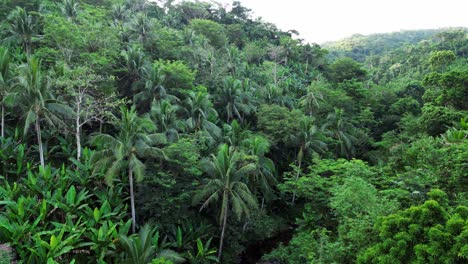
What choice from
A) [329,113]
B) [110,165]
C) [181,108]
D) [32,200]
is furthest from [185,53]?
[32,200]

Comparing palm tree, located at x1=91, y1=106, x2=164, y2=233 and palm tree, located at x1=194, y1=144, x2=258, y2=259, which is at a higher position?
palm tree, located at x1=91, y1=106, x2=164, y2=233

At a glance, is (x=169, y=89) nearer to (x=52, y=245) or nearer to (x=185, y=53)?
(x=185, y=53)

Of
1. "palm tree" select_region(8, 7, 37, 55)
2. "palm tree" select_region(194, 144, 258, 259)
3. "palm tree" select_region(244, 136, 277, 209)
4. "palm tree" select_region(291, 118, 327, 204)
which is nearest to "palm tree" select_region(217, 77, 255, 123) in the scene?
"palm tree" select_region(291, 118, 327, 204)

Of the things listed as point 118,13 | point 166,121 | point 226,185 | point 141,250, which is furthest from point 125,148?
point 118,13

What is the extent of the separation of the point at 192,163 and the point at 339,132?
19.0 meters

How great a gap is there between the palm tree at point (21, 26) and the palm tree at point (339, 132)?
2900 centimetres

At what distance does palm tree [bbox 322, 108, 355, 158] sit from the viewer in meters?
34.0

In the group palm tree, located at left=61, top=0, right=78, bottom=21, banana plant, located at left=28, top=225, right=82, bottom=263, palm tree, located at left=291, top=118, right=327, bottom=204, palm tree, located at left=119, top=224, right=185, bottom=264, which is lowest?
palm tree, located at left=119, top=224, right=185, bottom=264

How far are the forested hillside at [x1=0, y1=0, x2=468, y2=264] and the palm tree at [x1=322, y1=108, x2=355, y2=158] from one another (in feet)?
0.59

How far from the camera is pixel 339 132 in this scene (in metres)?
34.5

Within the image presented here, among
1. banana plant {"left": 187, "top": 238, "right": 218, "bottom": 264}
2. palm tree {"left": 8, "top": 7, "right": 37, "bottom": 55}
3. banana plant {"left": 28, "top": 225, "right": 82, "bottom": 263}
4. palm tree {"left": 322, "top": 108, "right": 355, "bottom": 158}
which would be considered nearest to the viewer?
banana plant {"left": 28, "top": 225, "right": 82, "bottom": 263}

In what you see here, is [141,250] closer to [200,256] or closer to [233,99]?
[200,256]

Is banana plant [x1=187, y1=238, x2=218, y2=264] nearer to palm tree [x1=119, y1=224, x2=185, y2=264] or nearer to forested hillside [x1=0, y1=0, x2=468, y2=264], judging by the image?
forested hillside [x1=0, y1=0, x2=468, y2=264]

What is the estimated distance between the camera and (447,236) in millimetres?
9688
